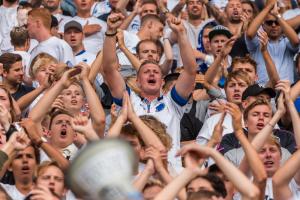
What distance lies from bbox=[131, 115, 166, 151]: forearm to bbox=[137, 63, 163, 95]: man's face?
1544 mm

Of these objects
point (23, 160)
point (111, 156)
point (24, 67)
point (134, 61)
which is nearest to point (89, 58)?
point (24, 67)

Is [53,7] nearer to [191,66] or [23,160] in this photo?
[191,66]

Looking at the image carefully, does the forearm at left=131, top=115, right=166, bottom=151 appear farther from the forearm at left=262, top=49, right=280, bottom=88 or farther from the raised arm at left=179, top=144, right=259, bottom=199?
the forearm at left=262, top=49, right=280, bottom=88

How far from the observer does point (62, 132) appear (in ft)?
29.8

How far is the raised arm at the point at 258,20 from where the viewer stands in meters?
11.9

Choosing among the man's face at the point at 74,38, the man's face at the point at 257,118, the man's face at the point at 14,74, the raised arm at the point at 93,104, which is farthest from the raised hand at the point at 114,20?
the man's face at the point at 74,38

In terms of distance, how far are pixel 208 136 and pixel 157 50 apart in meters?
2.23

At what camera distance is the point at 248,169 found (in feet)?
24.6

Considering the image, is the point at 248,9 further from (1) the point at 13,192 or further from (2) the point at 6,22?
(1) the point at 13,192

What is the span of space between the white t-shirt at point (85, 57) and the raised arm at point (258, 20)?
192 centimetres

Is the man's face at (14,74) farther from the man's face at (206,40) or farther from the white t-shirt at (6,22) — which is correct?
the man's face at (206,40)

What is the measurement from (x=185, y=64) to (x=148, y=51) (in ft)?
6.97

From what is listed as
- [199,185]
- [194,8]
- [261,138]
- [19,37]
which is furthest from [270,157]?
[194,8]

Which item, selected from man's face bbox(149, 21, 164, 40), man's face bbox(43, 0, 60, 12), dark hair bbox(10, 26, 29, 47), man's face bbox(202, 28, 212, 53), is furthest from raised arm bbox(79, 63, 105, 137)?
man's face bbox(43, 0, 60, 12)
